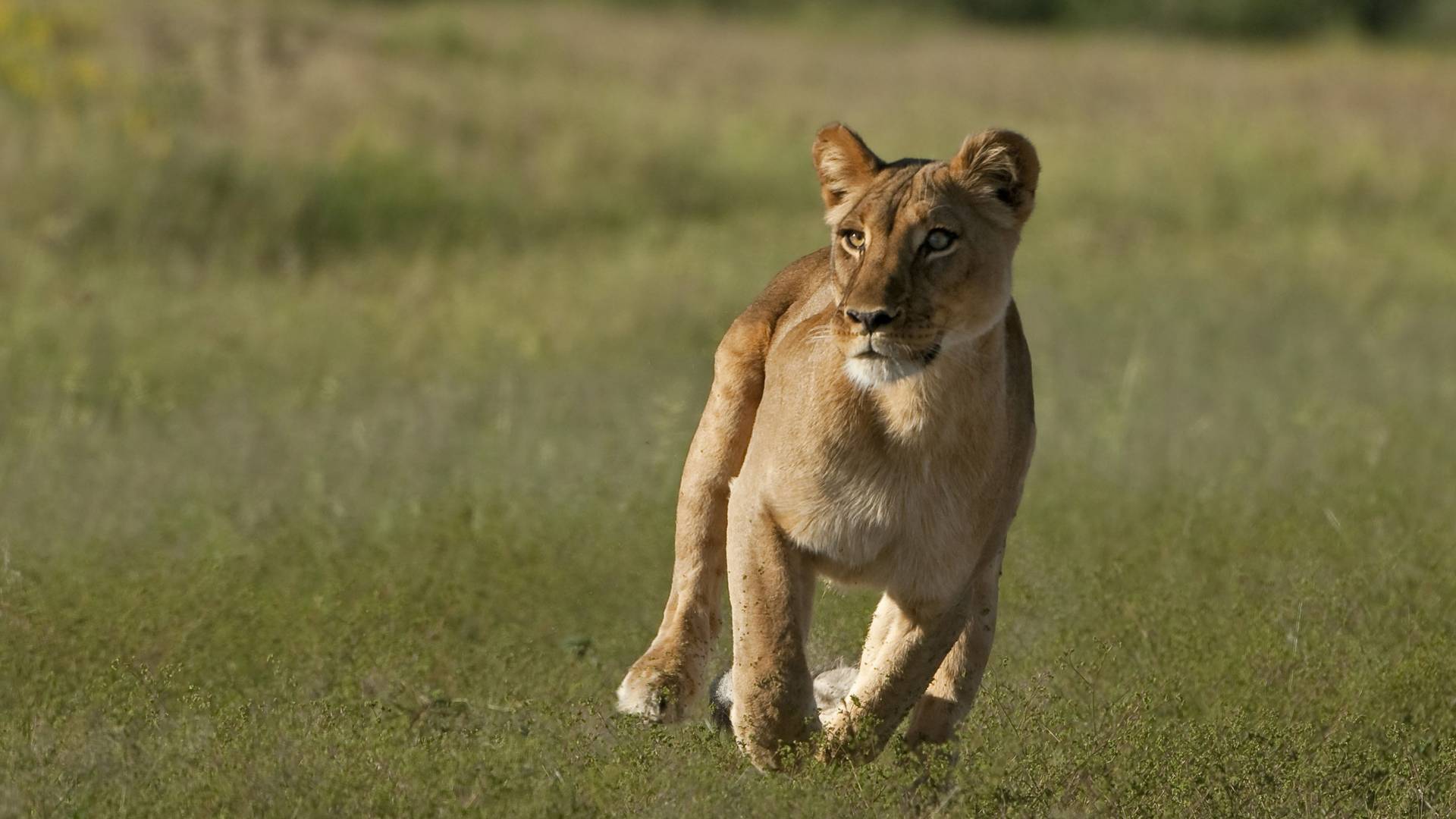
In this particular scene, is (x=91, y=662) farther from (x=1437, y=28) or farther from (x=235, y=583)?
(x=1437, y=28)

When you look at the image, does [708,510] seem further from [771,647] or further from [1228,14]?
[1228,14]

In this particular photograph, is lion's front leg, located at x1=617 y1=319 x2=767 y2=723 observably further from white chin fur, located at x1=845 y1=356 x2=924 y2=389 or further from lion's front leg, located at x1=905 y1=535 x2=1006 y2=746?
white chin fur, located at x1=845 y1=356 x2=924 y2=389

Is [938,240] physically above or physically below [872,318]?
above

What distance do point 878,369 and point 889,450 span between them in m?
0.35

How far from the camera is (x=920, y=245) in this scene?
4.84 meters

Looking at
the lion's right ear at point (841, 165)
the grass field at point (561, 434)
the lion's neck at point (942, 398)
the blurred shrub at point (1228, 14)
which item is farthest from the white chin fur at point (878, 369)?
the blurred shrub at point (1228, 14)

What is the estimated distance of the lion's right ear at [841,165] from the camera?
521 centimetres

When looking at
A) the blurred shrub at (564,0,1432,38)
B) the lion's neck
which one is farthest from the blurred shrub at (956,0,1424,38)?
the lion's neck

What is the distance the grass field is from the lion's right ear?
1.48 meters

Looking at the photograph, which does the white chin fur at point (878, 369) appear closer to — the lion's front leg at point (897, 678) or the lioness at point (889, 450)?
the lioness at point (889, 450)

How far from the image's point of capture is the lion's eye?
4.85 metres

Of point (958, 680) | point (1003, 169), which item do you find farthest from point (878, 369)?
point (958, 680)

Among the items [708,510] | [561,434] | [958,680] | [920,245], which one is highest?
[920,245]

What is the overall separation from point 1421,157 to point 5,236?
14.8 metres
